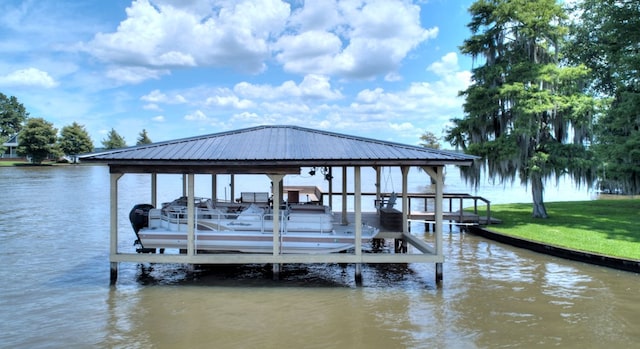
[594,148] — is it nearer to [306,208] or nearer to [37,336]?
[306,208]

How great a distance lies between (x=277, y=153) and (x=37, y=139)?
79.5 meters

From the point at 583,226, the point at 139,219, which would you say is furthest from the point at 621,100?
the point at 139,219

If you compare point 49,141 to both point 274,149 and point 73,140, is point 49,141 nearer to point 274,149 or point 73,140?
point 73,140

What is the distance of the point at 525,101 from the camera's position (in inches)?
644

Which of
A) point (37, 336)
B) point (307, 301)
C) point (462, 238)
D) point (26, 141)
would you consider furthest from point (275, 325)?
point (26, 141)

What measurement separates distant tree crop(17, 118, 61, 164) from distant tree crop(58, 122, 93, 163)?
453 centimetres

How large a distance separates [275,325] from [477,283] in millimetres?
5401

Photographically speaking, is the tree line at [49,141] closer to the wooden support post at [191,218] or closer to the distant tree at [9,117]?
the distant tree at [9,117]

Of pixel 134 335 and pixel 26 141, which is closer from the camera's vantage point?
pixel 134 335

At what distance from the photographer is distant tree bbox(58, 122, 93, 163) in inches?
3243

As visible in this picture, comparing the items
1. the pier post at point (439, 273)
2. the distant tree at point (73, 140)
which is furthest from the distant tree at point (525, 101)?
the distant tree at point (73, 140)

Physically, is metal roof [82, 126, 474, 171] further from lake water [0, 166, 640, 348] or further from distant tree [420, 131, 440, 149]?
distant tree [420, 131, 440, 149]

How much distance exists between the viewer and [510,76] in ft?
56.3

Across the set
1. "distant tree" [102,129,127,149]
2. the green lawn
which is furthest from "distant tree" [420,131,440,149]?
"distant tree" [102,129,127,149]
